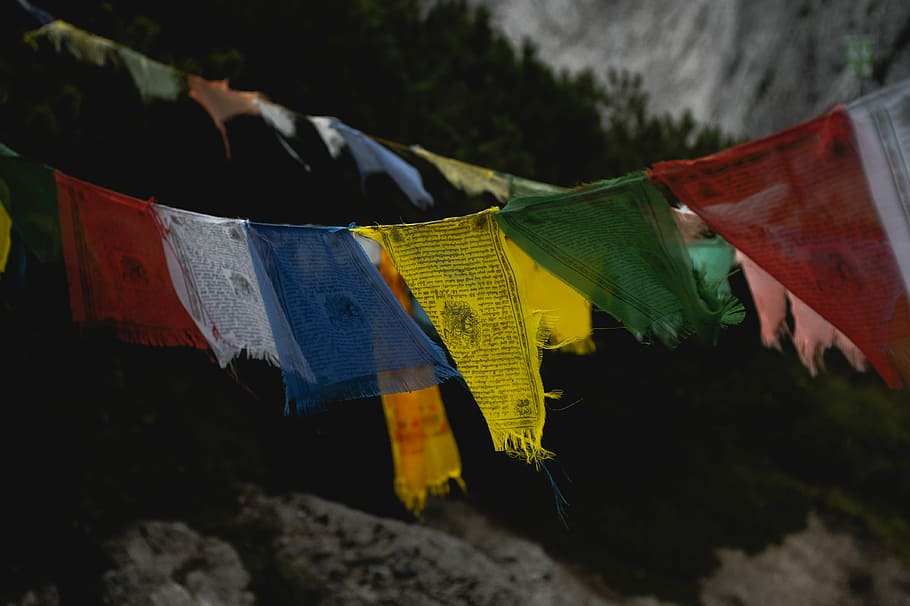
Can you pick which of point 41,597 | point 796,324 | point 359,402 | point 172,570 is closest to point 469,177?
point 796,324

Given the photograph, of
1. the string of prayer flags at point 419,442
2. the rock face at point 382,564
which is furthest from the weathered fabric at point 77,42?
the rock face at point 382,564

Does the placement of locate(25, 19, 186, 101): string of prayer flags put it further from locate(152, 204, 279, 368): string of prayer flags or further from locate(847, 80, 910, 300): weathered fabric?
locate(847, 80, 910, 300): weathered fabric

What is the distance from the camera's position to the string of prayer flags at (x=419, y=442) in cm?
539

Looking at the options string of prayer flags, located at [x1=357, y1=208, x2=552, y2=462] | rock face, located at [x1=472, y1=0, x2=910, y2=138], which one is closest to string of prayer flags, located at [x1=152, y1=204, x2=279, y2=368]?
string of prayer flags, located at [x1=357, y1=208, x2=552, y2=462]

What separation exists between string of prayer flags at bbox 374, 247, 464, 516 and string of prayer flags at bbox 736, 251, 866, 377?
6.96 ft

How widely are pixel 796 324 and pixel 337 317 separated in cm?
204

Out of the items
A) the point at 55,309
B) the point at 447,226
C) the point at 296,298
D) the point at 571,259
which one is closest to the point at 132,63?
the point at 55,309

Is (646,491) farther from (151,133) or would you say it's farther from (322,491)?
(151,133)

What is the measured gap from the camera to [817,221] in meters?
2.21

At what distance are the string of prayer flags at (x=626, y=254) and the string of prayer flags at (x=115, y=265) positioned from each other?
1.38 meters

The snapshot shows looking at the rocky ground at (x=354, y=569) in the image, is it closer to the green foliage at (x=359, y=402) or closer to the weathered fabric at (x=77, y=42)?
the green foliage at (x=359, y=402)

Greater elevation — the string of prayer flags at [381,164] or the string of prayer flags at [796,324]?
the string of prayer flags at [381,164]

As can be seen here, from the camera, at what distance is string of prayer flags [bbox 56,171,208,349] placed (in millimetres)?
3117

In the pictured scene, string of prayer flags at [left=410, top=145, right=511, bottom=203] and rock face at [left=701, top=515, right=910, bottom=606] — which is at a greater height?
string of prayer flags at [left=410, top=145, right=511, bottom=203]
